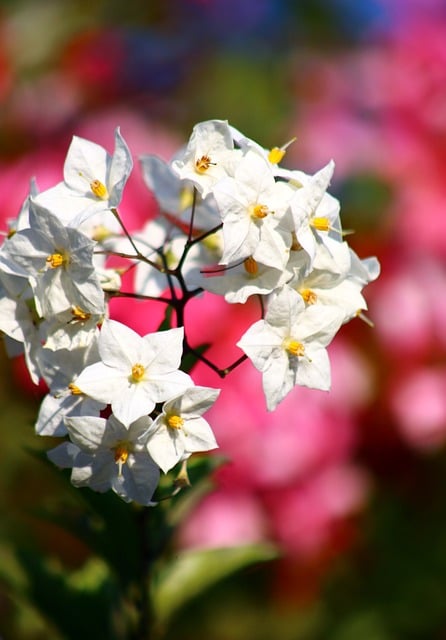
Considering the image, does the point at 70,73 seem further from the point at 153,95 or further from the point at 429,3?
the point at 429,3

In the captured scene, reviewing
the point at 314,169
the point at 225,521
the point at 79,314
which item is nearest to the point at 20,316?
the point at 79,314

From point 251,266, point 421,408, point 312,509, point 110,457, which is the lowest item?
point 312,509

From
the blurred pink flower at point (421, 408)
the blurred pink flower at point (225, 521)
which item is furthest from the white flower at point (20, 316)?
the blurred pink flower at point (421, 408)

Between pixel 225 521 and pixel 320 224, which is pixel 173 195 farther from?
pixel 225 521

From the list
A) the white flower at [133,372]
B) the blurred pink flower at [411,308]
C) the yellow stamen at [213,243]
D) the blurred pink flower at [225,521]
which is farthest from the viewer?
the blurred pink flower at [411,308]

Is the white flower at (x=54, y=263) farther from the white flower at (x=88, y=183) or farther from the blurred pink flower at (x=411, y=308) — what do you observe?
the blurred pink flower at (x=411, y=308)

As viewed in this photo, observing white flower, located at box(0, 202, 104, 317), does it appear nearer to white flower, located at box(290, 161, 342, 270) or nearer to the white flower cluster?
the white flower cluster

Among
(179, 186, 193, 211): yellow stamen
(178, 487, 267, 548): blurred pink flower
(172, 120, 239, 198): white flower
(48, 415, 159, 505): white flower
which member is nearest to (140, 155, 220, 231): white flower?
(179, 186, 193, 211): yellow stamen
